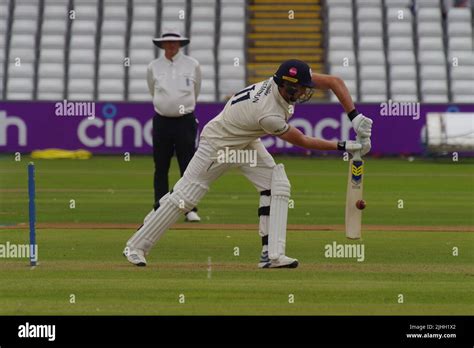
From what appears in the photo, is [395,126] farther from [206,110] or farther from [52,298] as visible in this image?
[52,298]

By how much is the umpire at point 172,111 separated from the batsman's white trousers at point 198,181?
14.2 ft

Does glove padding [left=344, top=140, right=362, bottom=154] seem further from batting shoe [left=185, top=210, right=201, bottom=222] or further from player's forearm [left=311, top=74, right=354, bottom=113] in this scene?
batting shoe [left=185, top=210, right=201, bottom=222]

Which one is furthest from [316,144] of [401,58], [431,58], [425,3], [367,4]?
[425,3]

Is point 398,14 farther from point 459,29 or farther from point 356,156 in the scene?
point 356,156

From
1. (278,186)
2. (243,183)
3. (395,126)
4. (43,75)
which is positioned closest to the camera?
(278,186)

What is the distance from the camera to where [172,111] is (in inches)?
677

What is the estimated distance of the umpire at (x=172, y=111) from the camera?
17.2 m

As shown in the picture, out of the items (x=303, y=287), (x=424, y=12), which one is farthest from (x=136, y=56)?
(x=303, y=287)

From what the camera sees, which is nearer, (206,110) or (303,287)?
(303,287)

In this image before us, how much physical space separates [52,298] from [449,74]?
2751 cm

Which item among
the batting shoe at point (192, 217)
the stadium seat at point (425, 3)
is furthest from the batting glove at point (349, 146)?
the stadium seat at point (425, 3)

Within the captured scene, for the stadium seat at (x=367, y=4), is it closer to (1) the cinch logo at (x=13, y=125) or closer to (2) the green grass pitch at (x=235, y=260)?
(1) the cinch logo at (x=13, y=125)

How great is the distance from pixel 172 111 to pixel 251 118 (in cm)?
503

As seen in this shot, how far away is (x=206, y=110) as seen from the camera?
32.6 meters
